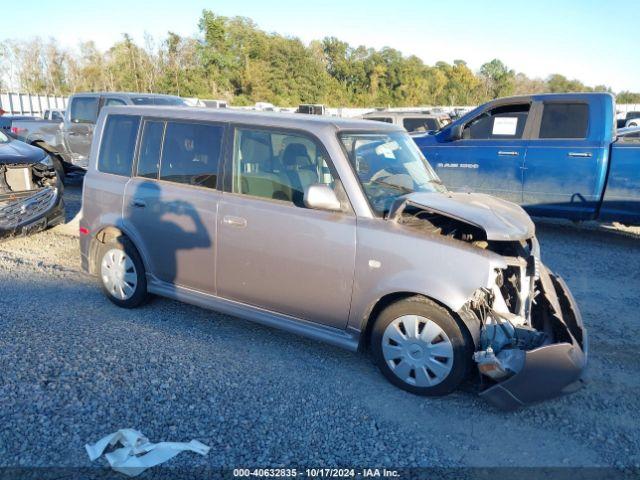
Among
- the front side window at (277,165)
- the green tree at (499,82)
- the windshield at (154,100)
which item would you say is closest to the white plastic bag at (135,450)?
the front side window at (277,165)

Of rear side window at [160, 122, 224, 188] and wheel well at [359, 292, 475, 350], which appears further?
rear side window at [160, 122, 224, 188]

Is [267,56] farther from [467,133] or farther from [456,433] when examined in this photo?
[456,433]

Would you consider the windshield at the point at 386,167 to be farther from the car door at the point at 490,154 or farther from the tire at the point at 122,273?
the car door at the point at 490,154

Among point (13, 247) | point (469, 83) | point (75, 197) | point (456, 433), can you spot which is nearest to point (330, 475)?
point (456, 433)

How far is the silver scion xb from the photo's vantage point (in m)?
3.33

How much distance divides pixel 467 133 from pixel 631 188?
A: 2.67 m

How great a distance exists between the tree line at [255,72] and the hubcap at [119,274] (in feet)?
154

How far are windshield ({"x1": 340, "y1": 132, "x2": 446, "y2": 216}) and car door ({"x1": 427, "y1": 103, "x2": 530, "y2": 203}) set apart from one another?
398cm

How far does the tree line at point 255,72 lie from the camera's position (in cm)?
4988

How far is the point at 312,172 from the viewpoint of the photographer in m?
3.86

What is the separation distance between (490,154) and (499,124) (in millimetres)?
537

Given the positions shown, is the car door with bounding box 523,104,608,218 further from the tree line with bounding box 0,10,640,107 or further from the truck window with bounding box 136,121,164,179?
the tree line with bounding box 0,10,640,107

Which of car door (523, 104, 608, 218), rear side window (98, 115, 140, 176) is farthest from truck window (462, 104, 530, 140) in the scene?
rear side window (98, 115, 140, 176)

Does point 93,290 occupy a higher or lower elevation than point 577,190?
lower
